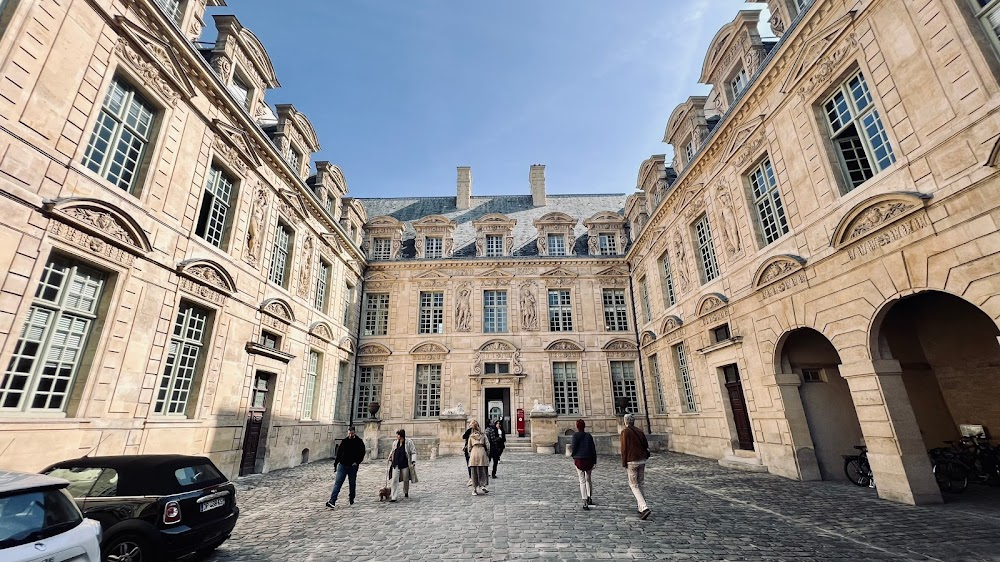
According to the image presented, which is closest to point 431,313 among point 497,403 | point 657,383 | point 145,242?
point 497,403

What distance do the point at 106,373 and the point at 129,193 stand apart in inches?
152

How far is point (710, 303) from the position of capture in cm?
1356

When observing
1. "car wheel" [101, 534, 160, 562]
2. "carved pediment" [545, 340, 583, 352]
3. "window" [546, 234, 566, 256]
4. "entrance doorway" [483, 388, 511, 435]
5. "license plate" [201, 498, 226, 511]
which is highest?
"window" [546, 234, 566, 256]

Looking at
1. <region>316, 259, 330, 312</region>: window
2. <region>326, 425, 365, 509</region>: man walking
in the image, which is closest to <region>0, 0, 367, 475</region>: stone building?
<region>316, 259, 330, 312</region>: window

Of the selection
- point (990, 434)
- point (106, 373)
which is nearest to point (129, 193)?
point (106, 373)

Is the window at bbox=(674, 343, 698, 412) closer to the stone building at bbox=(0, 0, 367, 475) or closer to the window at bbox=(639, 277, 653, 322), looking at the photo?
the window at bbox=(639, 277, 653, 322)

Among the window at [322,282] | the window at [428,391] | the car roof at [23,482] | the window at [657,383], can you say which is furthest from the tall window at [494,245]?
the car roof at [23,482]

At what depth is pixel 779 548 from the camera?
5168mm

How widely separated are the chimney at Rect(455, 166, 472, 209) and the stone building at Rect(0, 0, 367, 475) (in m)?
12.5

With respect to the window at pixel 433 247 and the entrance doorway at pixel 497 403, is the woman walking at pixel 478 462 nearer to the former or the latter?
the entrance doorway at pixel 497 403

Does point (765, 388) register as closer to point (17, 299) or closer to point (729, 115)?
point (729, 115)

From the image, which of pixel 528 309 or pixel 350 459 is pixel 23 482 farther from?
pixel 528 309

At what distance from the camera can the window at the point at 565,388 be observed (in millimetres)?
20500

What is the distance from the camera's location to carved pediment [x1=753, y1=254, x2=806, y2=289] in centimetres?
968
